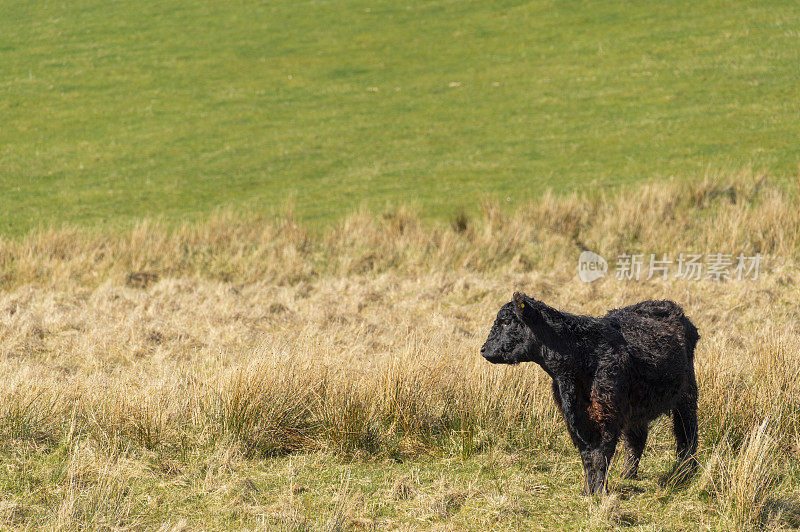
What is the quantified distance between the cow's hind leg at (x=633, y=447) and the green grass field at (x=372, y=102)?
12320 millimetres

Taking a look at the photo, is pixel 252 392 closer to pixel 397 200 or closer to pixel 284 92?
pixel 397 200

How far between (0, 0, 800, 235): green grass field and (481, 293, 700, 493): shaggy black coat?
1252 centimetres

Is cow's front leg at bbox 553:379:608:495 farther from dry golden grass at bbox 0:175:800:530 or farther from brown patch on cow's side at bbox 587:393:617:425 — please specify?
dry golden grass at bbox 0:175:800:530

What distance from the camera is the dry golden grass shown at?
6508 millimetres

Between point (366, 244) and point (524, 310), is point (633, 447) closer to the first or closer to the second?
point (524, 310)

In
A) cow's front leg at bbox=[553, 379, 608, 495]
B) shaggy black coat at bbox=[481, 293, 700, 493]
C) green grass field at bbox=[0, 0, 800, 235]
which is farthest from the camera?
green grass field at bbox=[0, 0, 800, 235]

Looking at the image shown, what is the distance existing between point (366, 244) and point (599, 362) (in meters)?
10.1

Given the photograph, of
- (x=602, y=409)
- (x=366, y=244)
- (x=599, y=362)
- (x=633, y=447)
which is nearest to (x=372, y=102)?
(x=366, y=244)

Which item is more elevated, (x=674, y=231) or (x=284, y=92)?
(x=284, y=92)

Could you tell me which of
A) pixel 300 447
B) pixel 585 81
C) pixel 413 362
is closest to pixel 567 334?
pixel 413 362

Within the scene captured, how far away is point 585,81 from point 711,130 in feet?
19.0

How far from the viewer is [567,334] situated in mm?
5828

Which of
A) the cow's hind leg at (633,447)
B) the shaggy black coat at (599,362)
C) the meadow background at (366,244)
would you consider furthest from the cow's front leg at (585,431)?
the cow's hind leg at (633,447)

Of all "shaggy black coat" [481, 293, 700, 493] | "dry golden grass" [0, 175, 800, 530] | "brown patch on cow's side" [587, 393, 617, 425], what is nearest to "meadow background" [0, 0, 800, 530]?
"dry golden grass" [0, 175, 800, 530]
